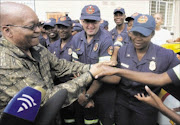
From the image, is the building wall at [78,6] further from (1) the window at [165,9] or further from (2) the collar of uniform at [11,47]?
(2) the collar of uniform at [11,47]

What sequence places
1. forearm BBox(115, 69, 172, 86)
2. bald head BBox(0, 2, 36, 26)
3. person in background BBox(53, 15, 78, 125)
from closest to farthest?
bald head BBox(0, 2, 36, 26) → forearm BBox(115, 69, 172, 86) → person in background BBox(53, 15, 78, 125)

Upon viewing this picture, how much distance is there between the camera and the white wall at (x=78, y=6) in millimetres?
8594

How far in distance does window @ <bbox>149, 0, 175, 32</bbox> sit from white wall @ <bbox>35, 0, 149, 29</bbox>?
1.12 meters

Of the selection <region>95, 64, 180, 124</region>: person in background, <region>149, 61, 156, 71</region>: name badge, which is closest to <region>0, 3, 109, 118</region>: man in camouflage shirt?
<region>95, 64, 180, 124</region>: person in background

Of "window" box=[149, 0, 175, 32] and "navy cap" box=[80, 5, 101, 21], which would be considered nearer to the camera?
"navy cap" box=[80, 5, 101, 21]

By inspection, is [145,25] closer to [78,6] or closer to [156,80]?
[156,80]

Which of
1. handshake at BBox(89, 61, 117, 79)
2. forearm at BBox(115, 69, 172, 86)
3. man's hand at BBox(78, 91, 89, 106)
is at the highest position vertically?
handshake at BBox(89, 61, 117, 79)

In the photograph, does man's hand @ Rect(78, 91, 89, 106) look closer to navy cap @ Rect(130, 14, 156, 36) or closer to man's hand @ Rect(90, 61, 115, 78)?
man's hand @ Rect(90, 61, 115, 78)

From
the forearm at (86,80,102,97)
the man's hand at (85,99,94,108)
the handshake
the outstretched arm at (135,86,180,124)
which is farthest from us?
the man's hand at (85,99,94,108)

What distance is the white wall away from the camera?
859cm

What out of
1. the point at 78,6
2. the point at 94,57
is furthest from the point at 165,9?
the point at 94,57

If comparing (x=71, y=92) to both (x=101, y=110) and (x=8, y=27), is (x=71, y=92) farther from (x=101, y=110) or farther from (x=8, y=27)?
(x=101, y=110)

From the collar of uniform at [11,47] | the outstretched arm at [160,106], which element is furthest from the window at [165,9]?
the collar of uniform at [11,47]

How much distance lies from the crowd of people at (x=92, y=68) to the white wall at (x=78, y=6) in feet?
20.1
